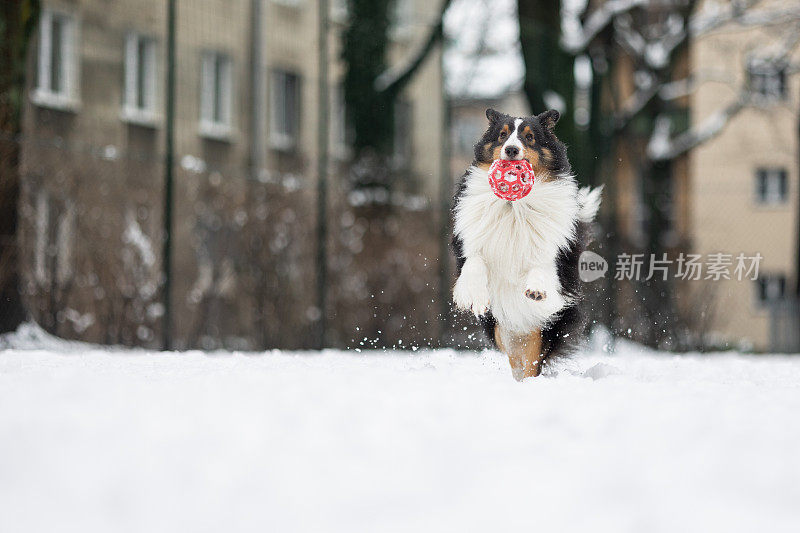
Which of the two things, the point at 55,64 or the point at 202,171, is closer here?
the point at 202,171

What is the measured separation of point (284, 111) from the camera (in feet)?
51.9

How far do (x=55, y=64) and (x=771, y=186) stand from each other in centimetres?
1133

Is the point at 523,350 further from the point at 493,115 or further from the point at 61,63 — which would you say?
the point at 61,63

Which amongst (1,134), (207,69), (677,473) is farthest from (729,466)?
(207,69)

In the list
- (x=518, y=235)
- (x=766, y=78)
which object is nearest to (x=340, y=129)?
(x=766, y=78)

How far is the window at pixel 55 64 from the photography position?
10.8 m

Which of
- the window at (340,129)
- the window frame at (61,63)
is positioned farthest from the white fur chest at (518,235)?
the window at (340,129)

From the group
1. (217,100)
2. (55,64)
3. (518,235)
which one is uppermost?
(217,100)

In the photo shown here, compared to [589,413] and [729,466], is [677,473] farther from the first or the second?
[589,413]

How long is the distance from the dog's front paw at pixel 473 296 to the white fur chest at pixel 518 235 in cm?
6

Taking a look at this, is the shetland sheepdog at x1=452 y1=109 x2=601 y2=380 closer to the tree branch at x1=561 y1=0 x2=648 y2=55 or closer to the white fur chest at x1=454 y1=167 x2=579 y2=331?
the white fur chest at x1=454 y1=167 x2=579 y2=331

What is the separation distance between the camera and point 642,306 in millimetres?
12609

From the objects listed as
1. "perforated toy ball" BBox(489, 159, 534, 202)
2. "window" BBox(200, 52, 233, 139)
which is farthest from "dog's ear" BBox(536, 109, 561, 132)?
"window" BBox(200, 52, 233, 139)

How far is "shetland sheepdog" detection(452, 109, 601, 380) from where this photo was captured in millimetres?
5281
